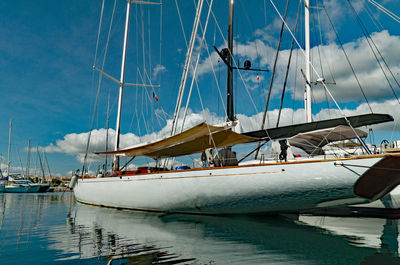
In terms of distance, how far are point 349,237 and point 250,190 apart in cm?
281

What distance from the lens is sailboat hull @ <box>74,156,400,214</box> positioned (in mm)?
6727

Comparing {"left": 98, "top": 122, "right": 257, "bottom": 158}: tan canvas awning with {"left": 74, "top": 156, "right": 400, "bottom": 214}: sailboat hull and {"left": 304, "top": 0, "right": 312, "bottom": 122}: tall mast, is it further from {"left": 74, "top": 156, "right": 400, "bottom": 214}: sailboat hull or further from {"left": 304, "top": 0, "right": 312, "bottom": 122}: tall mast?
{"left": 304, "top": 0, "right": 312, "bottom": 122}: tall mast

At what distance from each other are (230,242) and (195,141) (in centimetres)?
481

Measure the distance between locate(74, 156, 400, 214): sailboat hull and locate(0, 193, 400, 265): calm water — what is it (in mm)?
715

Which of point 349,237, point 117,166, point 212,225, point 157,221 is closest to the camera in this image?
point 349,237

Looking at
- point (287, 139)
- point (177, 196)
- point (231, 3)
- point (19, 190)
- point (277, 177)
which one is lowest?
point (19, 190)

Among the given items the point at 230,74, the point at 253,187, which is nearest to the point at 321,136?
the point at 253,187

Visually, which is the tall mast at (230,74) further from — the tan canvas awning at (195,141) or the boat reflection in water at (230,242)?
the boat reflection in water at (230,242)

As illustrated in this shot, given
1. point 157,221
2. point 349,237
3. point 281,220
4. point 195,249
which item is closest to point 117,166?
point 157,221

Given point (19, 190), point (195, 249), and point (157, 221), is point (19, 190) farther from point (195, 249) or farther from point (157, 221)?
point (195, 249)

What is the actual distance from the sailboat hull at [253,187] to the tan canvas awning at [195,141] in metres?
1.33

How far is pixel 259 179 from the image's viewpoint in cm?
739

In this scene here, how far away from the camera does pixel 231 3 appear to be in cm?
1336

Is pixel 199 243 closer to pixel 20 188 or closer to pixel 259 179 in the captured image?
pixel 259 179
